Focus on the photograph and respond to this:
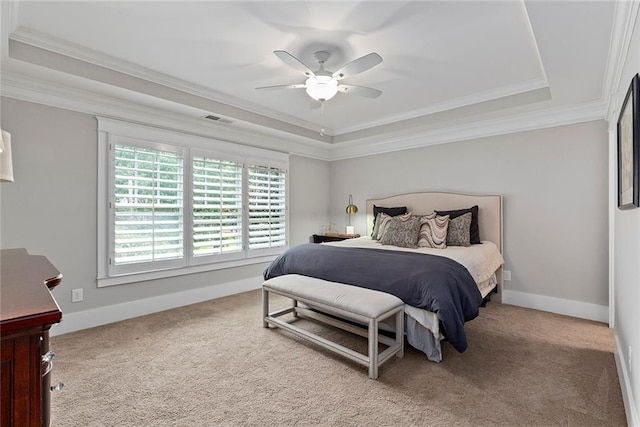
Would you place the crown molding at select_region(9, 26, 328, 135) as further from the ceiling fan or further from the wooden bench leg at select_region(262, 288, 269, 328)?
the wooden bench leg at select_region(262, 288, 269, 328)

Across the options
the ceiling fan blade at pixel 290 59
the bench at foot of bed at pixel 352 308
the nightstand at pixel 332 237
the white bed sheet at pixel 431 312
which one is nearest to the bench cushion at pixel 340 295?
the bench at foot of bed at pixel 352 308

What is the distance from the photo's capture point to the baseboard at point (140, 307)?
300 cm

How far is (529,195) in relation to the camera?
12.3 ft

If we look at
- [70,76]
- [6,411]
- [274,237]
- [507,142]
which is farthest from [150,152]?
[507,142]

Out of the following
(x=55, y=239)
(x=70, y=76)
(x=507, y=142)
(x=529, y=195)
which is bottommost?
(x=55, y=239)

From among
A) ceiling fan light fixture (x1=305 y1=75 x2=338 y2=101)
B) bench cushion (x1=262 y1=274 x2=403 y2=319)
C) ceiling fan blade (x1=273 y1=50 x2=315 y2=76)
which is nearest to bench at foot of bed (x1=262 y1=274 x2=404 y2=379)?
bench cushion (x1=262 y1=274 x2=403 y2=319)

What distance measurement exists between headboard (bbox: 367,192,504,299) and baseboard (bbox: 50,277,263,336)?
2619mm

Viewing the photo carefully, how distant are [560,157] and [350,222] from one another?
123 inches

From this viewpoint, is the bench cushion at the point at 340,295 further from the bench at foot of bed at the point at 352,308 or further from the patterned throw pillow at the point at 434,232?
the patterned throw pillow at the point at 434,232

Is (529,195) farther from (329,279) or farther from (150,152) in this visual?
(150,152)

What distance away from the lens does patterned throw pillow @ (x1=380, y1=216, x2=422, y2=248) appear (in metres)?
3.82

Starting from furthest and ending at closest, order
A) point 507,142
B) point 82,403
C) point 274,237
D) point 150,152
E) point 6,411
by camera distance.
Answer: point 274,237 < point 507,142 < point 150,152 < point 82,403 < point 6,411

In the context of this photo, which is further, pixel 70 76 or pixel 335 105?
pixel 335 105

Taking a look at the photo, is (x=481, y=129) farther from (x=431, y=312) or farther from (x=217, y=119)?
(x=217, y=119)
